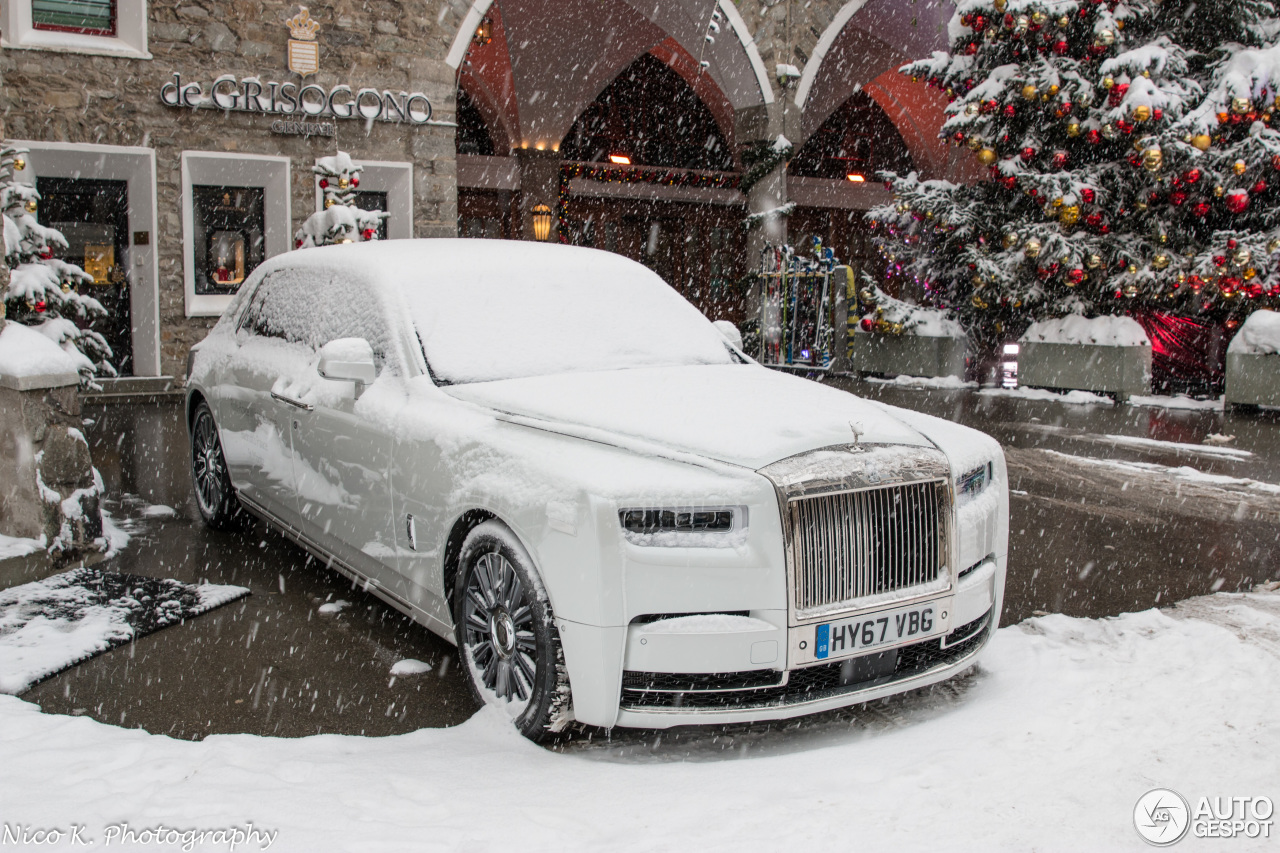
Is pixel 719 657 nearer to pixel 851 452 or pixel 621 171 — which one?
pixel 851 452

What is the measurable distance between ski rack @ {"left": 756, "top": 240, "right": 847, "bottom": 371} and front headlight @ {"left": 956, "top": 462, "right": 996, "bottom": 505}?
12617 mm

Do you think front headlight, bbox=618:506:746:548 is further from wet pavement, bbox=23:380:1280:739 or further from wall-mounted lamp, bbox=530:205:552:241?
wall-mounted lamp, bbox=530:205:552:241

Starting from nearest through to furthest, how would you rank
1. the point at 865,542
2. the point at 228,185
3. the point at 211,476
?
the point at 865,542, the point at 211,476, the point at 228,185

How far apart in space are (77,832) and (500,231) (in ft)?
72.6

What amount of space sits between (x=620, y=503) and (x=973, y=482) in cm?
A: 140

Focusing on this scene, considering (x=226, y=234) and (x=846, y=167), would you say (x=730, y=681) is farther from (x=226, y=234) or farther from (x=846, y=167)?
(x=846, y=167)

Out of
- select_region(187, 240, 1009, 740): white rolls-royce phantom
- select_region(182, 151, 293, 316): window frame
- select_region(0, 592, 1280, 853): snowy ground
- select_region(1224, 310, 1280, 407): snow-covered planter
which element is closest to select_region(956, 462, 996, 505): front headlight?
select_region(187, 240, 1009, 740): white rolls-royce phantom

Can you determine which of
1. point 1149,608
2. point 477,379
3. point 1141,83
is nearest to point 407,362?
point 477,379

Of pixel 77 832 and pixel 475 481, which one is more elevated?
pixel 475 481

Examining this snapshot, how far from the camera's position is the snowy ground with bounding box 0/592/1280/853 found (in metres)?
2.66

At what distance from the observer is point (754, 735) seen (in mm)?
3340

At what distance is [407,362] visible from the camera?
4.11 metres

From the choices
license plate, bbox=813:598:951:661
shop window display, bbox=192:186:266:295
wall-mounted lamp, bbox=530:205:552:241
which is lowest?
license plate, bbox=813:598:951:661

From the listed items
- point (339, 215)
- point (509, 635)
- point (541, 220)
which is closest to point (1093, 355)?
point (339, 215)
